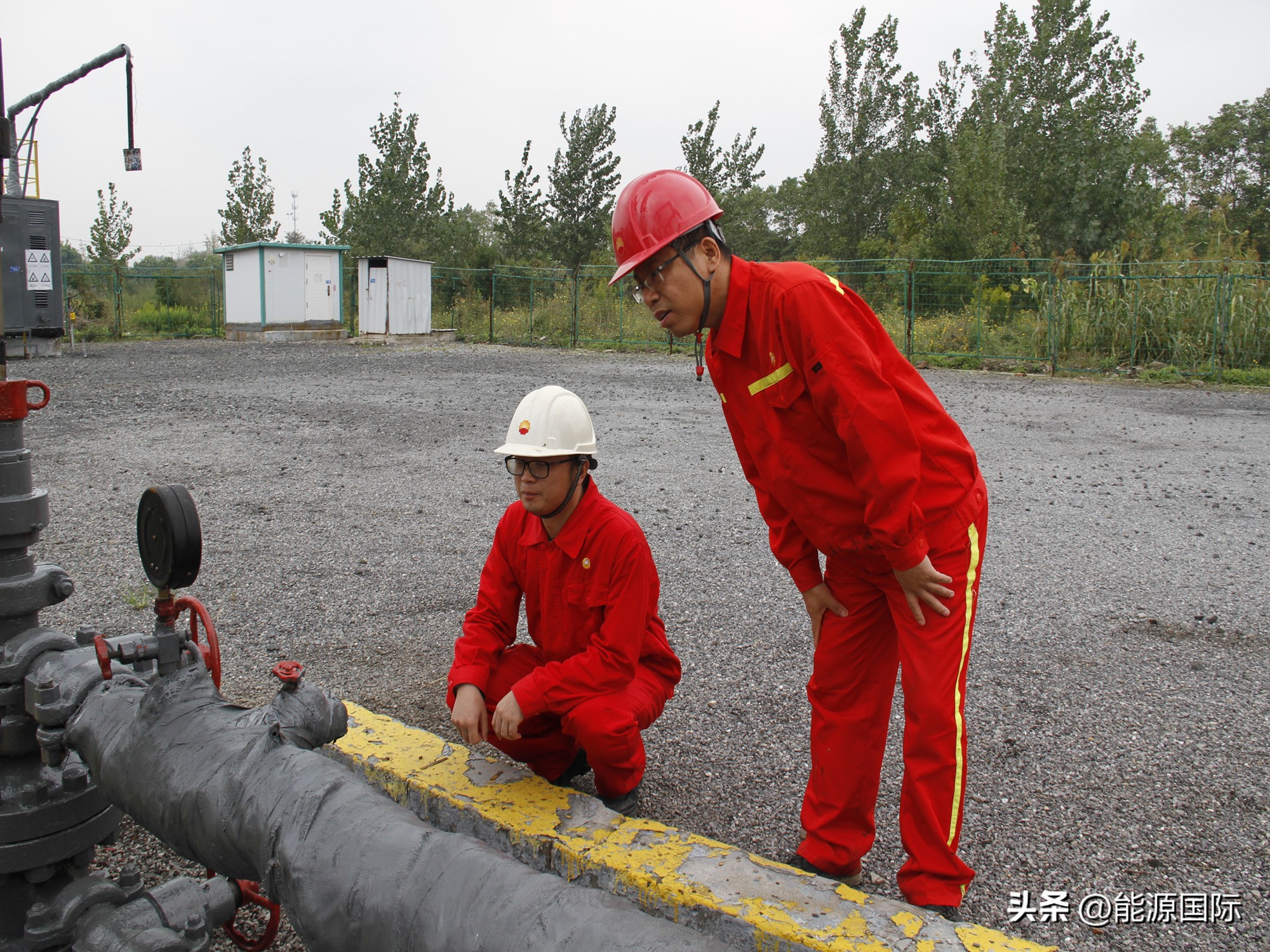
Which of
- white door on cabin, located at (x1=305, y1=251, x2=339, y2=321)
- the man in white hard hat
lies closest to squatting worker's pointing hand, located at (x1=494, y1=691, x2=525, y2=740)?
the man in white hard hat

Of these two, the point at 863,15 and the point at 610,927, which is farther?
the point at 863,15

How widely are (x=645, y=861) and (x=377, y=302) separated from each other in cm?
2395

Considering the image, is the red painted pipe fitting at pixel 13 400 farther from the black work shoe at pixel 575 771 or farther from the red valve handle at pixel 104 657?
the black work shoe at pixel 575 771

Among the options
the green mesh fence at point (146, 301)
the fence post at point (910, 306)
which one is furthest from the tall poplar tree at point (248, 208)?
the fence post at point (910, 306)

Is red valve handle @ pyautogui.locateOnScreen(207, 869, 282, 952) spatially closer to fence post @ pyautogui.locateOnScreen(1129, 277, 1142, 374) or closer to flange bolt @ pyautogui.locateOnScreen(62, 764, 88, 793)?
flange bolt @ pyautogui.locateOnScreen(62, 764, 88, 793)

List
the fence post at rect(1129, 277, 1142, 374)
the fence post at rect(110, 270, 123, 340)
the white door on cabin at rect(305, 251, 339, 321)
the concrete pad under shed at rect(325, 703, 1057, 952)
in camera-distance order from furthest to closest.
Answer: the white door on cabin at rect(305, 251, 339, 321) → the fence post at rect(110, 270, 123, 340) → the fence post at rect(1129, 277, 1142, 374) → the concrete pad under shed at rect(325, 703, 1057, 952)

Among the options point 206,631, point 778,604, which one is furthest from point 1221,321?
point 206,631

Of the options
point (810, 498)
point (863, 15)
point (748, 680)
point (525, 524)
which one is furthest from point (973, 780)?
→ point (863, 15)

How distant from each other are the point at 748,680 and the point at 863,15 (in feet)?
149

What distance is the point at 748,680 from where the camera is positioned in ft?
12.4

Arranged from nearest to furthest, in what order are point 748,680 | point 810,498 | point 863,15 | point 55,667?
point 55,667
point 810,498
point 748,680
point 863,15

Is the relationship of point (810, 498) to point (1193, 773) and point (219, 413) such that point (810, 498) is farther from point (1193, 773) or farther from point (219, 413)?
point (219, 413)

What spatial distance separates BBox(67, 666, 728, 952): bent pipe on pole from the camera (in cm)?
109

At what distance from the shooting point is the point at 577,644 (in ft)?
9.16
